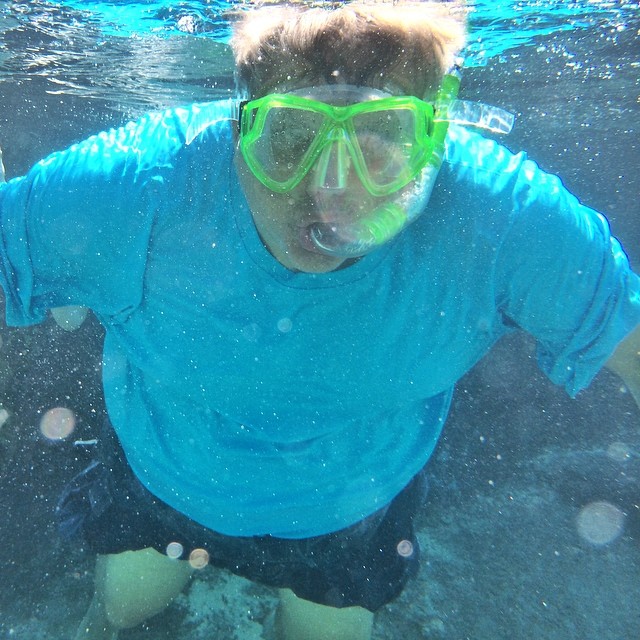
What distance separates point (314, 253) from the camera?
1.79 metres

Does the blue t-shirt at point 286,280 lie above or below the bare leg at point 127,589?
above

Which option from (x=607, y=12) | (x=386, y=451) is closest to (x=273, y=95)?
(x=386, y=451)

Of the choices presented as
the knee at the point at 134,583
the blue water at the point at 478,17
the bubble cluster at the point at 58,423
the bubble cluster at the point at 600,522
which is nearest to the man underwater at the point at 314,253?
the knee at the point at 134,583

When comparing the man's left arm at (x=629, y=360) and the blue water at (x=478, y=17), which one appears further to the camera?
the blue water at (x=478, y=17)

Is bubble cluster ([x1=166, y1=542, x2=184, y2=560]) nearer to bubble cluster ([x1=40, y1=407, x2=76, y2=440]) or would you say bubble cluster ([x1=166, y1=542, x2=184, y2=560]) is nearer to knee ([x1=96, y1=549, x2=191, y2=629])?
knee ([x1=96, y1=549, x2=191, y2=629])

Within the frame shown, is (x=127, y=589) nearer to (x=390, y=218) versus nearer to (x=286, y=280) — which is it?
(x=286, y=280)

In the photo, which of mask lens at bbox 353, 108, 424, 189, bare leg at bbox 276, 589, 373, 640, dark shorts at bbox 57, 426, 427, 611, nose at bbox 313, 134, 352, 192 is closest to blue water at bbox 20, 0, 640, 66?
mask lens at bbox 353, 108, 424, 189

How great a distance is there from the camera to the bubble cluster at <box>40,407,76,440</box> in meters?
6.05

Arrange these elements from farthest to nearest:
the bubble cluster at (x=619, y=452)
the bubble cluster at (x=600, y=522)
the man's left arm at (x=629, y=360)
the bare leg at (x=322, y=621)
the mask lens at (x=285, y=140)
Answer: the bubble cluster at (x=619, y=452), the bubble cluster at (x=600, y=522), the bare leg at (x=322, y=621), the man's left arm at (x=629, y=360), the mask lens at (x=285, y=140)

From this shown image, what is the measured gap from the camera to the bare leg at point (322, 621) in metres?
3.54

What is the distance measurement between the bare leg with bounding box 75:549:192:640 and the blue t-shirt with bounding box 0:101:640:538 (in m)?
2.05

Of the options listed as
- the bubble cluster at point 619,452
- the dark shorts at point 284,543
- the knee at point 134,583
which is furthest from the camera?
the bubble cluster at point 619,452

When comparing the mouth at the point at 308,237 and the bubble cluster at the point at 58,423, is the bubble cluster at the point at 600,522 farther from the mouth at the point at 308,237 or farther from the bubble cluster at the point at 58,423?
the bubble cluster at the point at 58,423

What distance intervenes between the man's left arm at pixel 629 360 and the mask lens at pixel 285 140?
174 centimetres
